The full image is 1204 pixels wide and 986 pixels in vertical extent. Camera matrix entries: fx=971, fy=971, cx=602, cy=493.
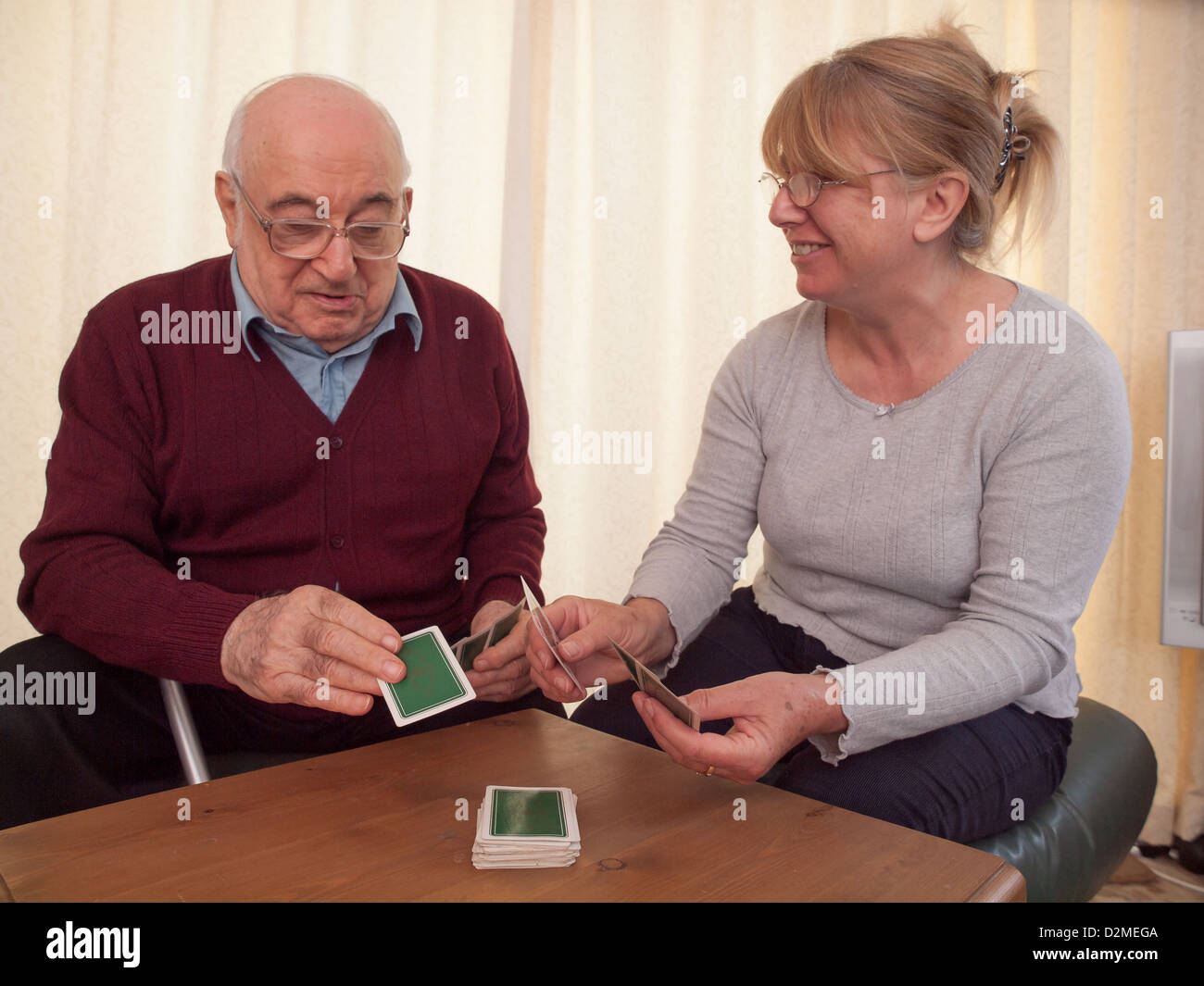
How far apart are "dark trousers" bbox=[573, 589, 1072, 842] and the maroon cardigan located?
19.5 inches

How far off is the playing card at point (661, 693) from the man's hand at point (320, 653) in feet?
0.97

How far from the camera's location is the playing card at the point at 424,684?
1254 millimetres

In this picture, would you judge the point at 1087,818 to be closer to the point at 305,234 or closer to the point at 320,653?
the point at 320,653

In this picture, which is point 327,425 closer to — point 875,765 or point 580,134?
point 875,765

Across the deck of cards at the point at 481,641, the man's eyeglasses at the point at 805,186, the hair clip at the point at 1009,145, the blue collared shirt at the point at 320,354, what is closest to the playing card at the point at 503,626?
the deck of cards at the point at 481,641

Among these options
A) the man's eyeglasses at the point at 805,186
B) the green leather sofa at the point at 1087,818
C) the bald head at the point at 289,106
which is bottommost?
the green leather sofa at the point at 1087,818

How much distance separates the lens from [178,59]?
2564 mm

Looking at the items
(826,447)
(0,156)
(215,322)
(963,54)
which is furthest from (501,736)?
(0,156)

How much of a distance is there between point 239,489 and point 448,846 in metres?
0.85

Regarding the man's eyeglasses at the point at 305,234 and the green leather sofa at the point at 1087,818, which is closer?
the green leather sofa at the point at 1087,818

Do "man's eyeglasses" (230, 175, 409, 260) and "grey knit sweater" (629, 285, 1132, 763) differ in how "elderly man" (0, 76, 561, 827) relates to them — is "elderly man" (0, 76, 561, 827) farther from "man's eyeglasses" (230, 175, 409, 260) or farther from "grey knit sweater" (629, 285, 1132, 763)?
"grey knit sweater" (629, 285, 1132, 763)

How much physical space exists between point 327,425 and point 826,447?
0.90 metres

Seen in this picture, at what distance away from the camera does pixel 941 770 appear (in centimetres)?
140

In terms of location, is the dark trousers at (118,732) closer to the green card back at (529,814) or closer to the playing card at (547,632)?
the playing card at (547,632)
